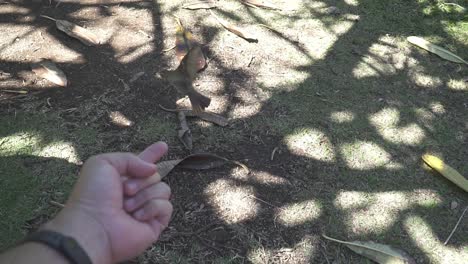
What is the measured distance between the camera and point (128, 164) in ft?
5.80

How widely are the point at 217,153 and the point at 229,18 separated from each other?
4.22 feet

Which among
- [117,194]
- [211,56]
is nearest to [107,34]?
[211,56]

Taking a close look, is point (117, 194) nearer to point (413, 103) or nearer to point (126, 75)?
point (126, 75)

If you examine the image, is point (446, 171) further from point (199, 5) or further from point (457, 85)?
point (199, 5)

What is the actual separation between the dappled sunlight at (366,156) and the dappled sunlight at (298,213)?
1.15 feet

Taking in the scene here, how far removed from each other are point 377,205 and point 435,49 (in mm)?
1398

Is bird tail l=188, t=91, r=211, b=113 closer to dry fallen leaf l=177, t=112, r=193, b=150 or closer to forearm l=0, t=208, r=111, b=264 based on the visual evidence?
dry fallen leaf l=177, t=112, r=193, b=150

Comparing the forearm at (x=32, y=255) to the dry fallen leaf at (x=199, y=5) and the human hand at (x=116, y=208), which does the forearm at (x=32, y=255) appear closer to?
the human hand at (x=116, y=208)

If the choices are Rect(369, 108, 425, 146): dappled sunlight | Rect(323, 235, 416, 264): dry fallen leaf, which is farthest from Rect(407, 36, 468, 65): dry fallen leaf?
Rect(323, 235, 416, 264): dry fallen leaf

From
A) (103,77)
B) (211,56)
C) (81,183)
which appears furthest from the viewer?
(211,56)

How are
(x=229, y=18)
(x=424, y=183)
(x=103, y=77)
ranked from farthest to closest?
1. (x=229, y=18)
2. (x=103, y=77)
3. (x=424, y=183)

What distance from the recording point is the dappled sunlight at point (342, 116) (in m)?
2.79

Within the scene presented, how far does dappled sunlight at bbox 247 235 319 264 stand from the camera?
Answer: 216 centimetres

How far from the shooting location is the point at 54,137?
2605 mm
